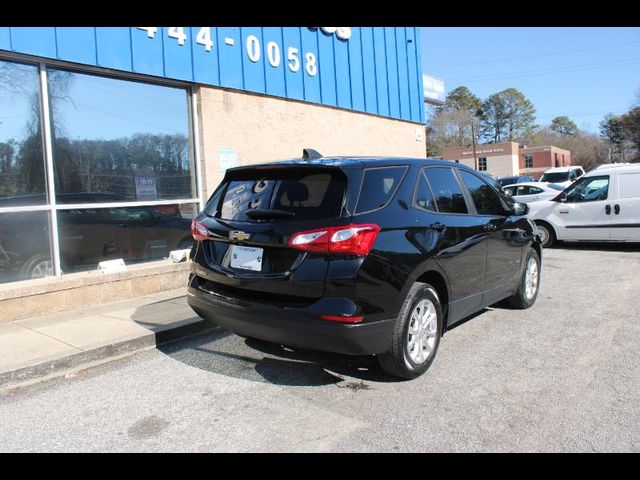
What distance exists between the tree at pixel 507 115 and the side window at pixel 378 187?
113671 mm

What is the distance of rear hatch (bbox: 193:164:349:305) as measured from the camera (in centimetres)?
357

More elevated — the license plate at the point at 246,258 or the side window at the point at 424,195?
the side window at the point at 424,195

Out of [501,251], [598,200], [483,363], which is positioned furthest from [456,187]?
[598,200]

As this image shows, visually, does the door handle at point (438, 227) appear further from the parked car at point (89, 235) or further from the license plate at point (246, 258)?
the parked car at point (89, 235)

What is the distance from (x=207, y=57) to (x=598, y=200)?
8.59 metres

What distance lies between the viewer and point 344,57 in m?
10.8

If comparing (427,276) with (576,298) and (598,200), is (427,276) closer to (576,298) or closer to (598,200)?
(576,298)

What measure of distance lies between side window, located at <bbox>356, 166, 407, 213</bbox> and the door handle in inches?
18.9

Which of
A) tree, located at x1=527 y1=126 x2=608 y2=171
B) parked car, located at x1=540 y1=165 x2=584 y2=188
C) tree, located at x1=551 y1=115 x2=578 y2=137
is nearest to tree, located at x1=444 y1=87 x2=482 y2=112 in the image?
tree, located at x1=527 y1=126 x2=608 y2=171

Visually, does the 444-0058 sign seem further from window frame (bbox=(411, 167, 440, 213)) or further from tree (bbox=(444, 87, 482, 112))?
tree (bbox=(444, 87, 482, 112))

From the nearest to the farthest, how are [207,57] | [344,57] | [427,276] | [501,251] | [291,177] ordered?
[291,177]
[427,276]
[501,251]
[207,57]
[344,57]

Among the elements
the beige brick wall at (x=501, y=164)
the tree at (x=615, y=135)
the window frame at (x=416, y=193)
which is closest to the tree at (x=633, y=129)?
the tree at (x=615, y=135)

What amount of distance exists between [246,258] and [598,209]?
9.85m

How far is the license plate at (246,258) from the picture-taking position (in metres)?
3.75
